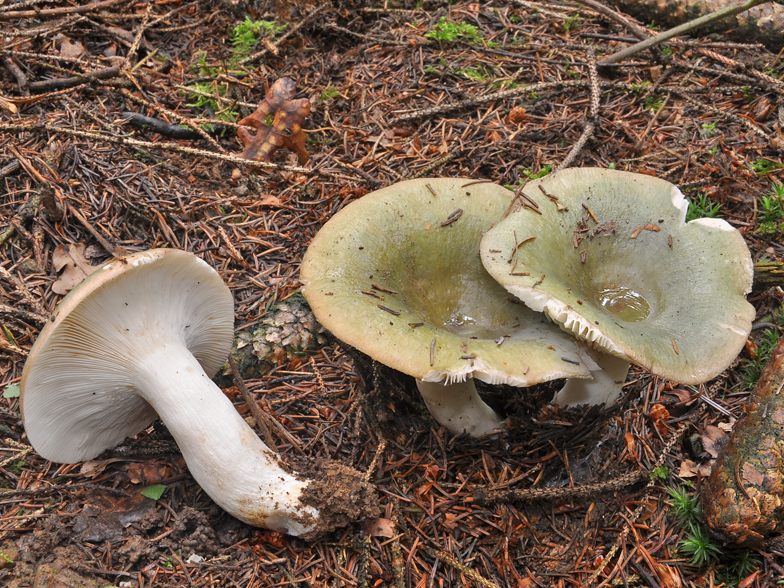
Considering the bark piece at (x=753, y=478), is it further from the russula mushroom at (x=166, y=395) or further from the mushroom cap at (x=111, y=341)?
the mushroom cap at (x=111, y=341)

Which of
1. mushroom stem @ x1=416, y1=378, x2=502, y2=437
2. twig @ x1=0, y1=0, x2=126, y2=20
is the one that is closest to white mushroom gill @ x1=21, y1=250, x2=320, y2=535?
mushroom stem @ x1=416, y1=378, x2=502, y2=437

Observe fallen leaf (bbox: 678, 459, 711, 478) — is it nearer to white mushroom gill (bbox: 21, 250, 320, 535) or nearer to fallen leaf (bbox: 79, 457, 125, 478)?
white mushroom gill (bbox: 21, 250, 320, 535)

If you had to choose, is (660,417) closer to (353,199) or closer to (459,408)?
(459,408)

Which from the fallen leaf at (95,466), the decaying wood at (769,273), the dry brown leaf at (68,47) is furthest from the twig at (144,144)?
the decaying wood at (769,273)

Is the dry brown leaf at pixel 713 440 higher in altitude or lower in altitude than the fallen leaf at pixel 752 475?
lower

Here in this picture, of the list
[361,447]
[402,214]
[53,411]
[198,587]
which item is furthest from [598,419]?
[53,411]

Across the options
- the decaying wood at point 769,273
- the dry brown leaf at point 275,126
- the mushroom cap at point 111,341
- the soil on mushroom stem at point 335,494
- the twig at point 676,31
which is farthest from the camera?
the dry brown leaf at point 275,126

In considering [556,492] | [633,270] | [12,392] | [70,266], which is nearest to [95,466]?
[12,392]
